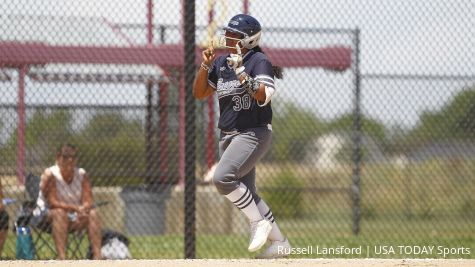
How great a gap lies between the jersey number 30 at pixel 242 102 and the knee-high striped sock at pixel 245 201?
490 millimetres

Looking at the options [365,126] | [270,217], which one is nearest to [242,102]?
[270,217]

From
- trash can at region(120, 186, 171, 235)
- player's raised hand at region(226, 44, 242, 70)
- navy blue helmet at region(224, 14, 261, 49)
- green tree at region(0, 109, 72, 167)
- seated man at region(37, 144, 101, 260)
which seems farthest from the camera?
trash can at region(120, 186, 171, 235)

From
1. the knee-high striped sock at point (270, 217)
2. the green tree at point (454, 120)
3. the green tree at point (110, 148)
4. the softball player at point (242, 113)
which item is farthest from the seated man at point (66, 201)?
the green tree at point (454, 120)

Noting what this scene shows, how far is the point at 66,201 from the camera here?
10.1 meters

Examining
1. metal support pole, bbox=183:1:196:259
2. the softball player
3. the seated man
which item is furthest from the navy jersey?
the seated man

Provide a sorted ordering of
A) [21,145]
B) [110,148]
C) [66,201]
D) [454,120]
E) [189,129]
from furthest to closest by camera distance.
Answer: [110,148] < [454,120] < [21,145] < [66,201] < [189,129]

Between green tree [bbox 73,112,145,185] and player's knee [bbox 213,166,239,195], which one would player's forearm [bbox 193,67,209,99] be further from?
green tree [bbox 73,112,145,185]

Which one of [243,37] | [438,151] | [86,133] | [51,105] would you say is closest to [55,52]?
[51,105]

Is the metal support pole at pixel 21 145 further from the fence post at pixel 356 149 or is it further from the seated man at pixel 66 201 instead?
the fence post at pixel 356 149

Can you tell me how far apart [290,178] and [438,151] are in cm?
233

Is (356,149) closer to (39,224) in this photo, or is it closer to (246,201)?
(39,224)

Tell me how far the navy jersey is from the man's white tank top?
9.01ft

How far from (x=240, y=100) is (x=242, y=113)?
0.28 ft

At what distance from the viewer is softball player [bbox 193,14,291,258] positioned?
7.53m
